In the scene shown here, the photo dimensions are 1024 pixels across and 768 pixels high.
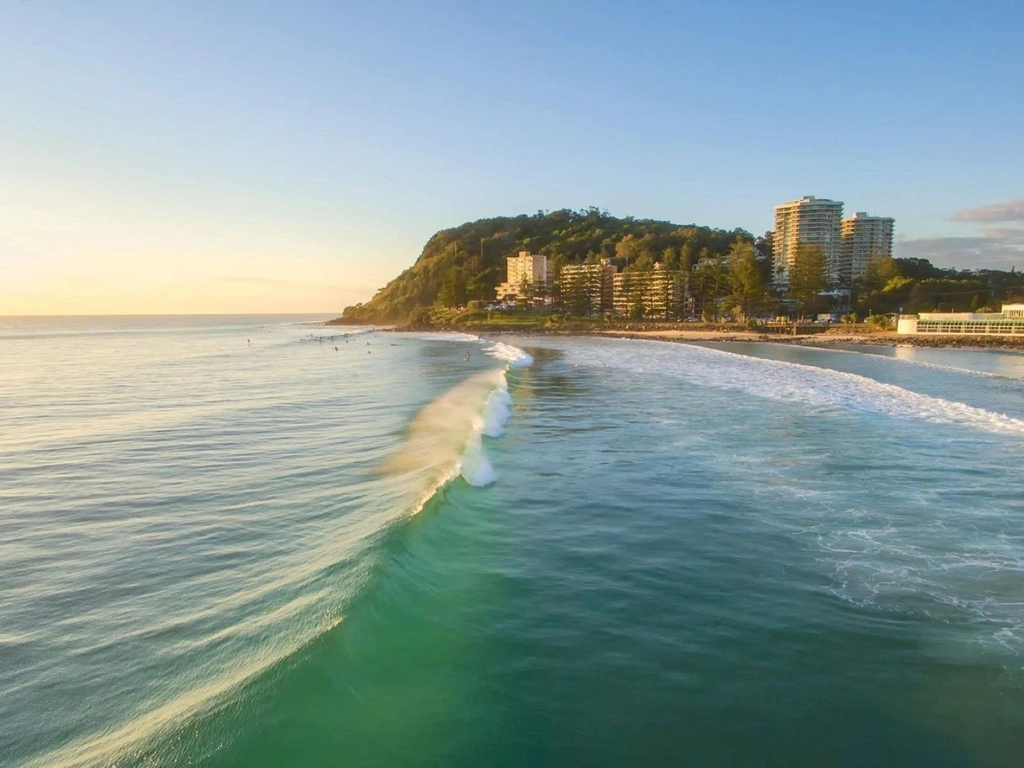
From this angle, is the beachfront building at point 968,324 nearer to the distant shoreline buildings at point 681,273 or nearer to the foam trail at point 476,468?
the distant shoreline buildings at point 681,273

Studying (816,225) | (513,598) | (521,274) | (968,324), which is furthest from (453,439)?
(816,225)

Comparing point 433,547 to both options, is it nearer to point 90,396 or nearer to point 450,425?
Result: point 450,425

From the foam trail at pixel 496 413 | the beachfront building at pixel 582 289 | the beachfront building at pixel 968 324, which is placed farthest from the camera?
the beachfront building at pixel 582 289

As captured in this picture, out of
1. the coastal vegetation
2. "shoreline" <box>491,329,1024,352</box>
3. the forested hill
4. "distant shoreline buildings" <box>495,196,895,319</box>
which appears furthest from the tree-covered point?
the forested hill

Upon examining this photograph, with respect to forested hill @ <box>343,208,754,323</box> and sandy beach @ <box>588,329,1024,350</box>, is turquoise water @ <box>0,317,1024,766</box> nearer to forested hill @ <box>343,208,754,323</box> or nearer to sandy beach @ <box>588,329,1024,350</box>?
sandy beach @ <box>588,329,1024,350</box>

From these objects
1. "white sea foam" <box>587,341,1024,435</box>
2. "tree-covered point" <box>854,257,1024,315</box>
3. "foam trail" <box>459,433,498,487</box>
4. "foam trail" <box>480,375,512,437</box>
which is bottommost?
"white sea foam" <box>587,341,1024,435</box>

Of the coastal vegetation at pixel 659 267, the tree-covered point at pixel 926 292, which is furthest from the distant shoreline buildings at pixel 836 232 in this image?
the tree-covered point at pixel 926 292

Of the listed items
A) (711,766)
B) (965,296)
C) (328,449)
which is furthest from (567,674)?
(965,296)
